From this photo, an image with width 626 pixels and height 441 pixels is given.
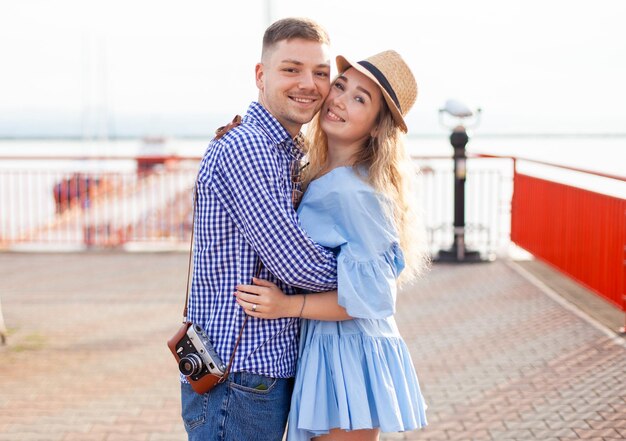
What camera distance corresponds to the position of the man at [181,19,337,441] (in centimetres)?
246

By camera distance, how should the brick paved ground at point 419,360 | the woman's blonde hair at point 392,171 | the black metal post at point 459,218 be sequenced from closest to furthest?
the woman's blonde hair at point 392,171 < the brick paved ground at point 419,360 < the black metal post at point 459,218

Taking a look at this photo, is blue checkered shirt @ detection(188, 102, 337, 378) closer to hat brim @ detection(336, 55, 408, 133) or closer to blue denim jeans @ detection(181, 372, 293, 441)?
blue denim jeans @ detection(181, 372, 293, 441)

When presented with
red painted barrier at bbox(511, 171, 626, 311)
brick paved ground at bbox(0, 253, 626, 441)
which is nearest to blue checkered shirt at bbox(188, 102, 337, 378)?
brick paved ground at bbox(0, 253, 626, 441)

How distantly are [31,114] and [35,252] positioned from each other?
165 m

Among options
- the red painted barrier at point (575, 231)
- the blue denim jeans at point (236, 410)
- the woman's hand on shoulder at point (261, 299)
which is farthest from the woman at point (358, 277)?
the red painted barrier at point (575, 231)

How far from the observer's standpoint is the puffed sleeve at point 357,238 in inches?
103

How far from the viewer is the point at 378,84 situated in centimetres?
282

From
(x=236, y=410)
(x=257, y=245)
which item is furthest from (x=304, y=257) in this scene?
(x=236, y=410)

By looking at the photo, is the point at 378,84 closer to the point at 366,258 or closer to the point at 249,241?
the point at 366,258

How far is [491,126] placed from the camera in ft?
387

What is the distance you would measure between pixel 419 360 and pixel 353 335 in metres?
3.63

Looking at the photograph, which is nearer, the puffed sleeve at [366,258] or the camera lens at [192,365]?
the camera lens at [192,365]

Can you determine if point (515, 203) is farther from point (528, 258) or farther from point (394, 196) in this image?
point (394, 196)

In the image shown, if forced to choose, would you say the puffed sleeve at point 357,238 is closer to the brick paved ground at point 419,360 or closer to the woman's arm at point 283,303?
the woman's arm at point 283,303
